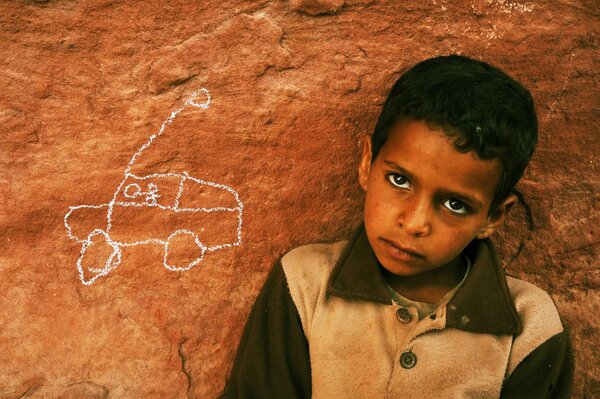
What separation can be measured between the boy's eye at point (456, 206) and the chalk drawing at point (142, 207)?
621 millimetres

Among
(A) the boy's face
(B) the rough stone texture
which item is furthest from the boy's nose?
(B) the rough stone texture

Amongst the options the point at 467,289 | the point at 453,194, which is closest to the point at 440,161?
the point at 453,194

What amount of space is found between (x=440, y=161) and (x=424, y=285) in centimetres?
48

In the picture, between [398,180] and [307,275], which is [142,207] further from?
[398,180]

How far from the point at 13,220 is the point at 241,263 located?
63cm

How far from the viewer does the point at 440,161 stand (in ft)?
5.04

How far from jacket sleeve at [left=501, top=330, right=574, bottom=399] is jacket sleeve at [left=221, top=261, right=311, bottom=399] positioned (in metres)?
0.56

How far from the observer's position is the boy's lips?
164 centimetres

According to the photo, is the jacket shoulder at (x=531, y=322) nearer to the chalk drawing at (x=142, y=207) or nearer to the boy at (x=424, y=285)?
the boy at (x=424, y=285)

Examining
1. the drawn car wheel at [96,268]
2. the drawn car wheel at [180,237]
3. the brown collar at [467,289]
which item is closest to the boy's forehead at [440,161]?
the brown collar at [467,289]

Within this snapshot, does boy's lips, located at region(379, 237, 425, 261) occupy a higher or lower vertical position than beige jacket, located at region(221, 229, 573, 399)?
higher

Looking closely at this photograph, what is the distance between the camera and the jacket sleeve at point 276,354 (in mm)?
1797

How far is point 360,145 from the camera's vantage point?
1962 millimetres

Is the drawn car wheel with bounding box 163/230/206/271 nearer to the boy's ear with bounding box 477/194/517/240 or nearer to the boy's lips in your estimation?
the boy's lips
